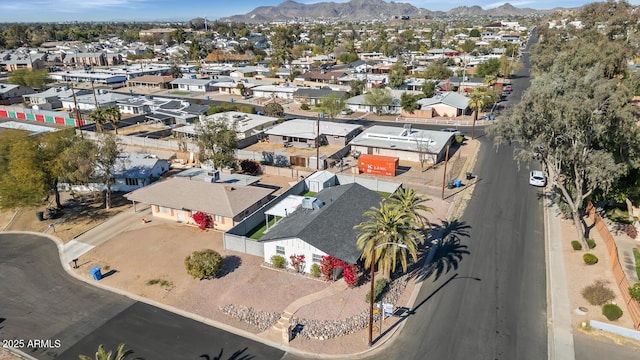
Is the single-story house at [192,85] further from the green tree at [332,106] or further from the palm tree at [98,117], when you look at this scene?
the palm tree at [98,117]

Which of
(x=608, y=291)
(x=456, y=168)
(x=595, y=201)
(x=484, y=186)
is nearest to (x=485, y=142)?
(x=456, y=168)

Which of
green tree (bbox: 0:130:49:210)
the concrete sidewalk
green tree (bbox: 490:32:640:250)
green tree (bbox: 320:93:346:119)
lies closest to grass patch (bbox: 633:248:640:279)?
green tree (bbox: 490:32:640:250)

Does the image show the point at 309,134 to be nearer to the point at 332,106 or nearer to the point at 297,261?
the point at 332,106

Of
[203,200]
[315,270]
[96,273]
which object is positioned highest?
[203,200]

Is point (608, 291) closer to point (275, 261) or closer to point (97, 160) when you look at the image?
point (275, 261)

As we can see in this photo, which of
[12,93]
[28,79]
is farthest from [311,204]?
[28,79]

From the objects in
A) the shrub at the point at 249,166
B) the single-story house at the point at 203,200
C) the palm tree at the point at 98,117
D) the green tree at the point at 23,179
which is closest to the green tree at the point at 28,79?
the palm tree at the point at 98,117

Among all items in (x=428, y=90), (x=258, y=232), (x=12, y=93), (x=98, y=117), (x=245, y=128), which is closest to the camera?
(x=258, y=232)
